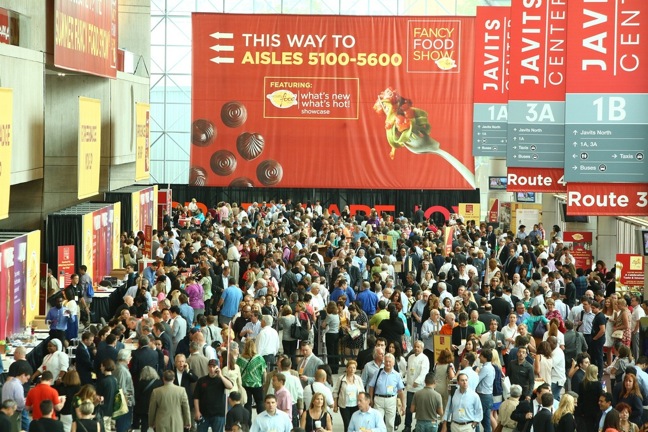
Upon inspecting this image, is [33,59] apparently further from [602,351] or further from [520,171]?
[602,351]

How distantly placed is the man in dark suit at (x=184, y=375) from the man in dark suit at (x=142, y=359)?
1.34 feet

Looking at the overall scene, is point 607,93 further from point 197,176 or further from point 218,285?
point 197,176

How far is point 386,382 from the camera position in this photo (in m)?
13.4

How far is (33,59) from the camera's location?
2103 centimetres

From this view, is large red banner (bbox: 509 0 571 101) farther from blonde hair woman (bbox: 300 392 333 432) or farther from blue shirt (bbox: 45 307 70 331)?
blonde hair woman (bbox: 300 392 333 432)

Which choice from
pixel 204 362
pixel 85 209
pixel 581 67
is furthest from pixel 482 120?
pixel 204 362

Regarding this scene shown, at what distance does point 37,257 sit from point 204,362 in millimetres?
6294

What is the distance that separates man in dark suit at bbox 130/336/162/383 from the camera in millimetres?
13938

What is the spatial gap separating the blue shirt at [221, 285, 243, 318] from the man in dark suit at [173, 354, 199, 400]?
16.6ft

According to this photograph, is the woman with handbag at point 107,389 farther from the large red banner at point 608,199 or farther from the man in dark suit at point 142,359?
the large red banner at point 608,199

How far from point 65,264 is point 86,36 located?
5631 millimetres

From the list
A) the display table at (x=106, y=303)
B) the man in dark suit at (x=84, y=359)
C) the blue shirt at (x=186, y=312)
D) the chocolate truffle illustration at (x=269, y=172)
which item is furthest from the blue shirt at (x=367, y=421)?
the chocolate truffle illustration at (x=269, y=172)

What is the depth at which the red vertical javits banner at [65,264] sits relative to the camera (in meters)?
21.4

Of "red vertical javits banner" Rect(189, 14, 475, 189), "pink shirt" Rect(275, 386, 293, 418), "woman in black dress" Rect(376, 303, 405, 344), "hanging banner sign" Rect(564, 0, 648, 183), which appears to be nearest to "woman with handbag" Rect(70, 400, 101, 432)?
"pink shirt" Rect(275, 386, 293, 418)
